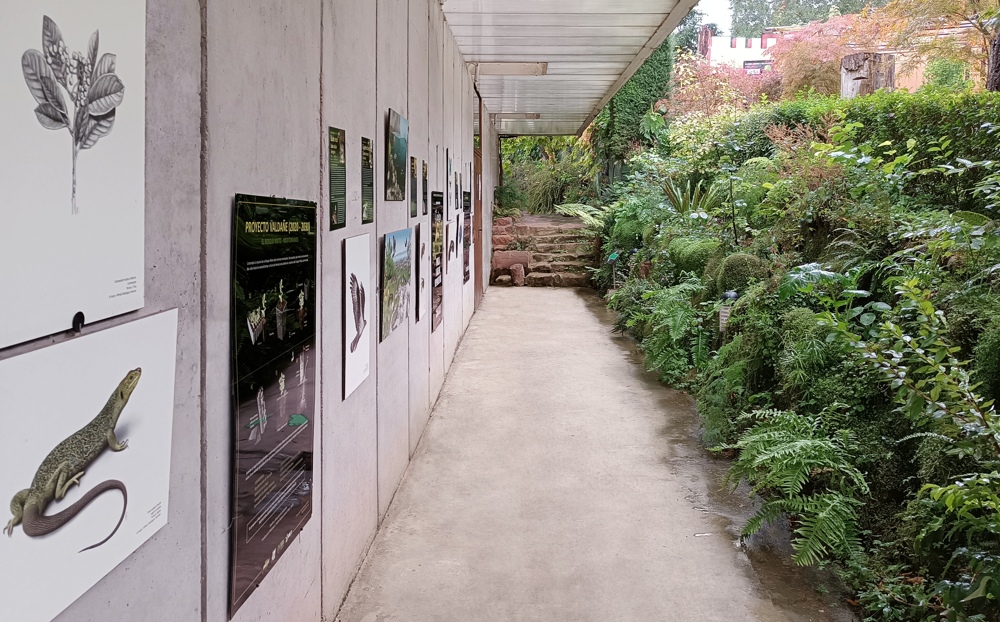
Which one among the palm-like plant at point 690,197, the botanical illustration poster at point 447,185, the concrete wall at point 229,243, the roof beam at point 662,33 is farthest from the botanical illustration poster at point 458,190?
the concrete wall at point 229,243

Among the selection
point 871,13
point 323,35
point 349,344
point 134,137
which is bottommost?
point 349,344

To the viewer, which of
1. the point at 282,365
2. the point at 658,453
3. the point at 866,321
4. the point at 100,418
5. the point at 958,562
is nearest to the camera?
→ the point at 100,418

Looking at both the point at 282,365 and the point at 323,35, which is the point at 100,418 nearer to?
the point at 282,365

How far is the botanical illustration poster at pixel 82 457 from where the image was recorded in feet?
3.34

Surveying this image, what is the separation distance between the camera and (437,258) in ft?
19.6

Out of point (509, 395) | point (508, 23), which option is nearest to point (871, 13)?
point (508, 23)

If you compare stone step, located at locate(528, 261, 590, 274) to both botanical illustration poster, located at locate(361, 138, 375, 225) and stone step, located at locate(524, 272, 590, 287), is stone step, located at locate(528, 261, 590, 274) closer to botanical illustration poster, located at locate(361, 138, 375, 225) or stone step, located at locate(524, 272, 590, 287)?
stone step, located at locate(524, 272, 590, 287)

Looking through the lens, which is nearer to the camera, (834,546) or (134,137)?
(134,137)

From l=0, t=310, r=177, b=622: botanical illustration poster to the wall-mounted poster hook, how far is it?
15 mm

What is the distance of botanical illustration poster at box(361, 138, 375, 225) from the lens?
3221 mm

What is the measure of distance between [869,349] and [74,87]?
301cm

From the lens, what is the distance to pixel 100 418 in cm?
120

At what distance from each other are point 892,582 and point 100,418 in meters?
3.01

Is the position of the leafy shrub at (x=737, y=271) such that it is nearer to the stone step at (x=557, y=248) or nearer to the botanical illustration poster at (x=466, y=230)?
the botanical illustration poster at (x=466, y=230)
